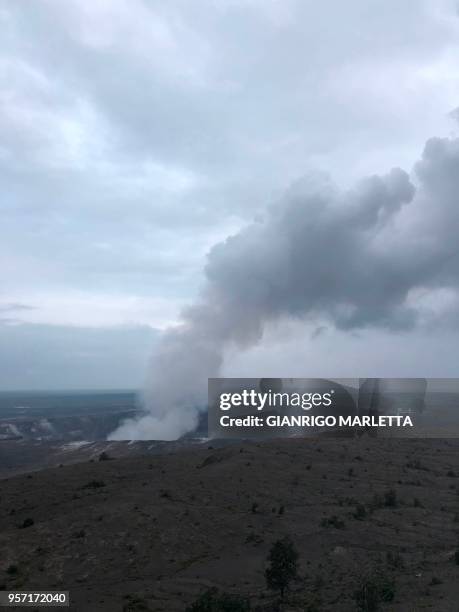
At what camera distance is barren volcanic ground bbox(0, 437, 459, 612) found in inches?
1050

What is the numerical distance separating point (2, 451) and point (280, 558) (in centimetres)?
9163

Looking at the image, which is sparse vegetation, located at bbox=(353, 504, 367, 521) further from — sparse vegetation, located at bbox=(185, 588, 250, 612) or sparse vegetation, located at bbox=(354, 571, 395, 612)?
sparse vegetation, located at bbox=(185, 588, 250, 612)

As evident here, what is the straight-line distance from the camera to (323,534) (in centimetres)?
3519

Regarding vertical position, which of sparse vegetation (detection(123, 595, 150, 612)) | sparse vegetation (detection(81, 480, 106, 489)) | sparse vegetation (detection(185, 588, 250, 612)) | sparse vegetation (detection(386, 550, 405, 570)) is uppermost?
sparse vegetation (detection(185, 588, 250, 612))

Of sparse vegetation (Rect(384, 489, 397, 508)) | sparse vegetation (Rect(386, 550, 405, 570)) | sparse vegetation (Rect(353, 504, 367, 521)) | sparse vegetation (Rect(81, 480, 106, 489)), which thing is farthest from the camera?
sparse vegetation (Rect(81, 480, 106, 489))

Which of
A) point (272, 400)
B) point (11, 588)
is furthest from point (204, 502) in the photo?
point (272, 400)

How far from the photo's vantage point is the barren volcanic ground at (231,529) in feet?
87.5

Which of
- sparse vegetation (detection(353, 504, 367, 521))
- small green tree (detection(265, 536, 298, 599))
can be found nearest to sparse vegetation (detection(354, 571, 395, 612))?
small green tree (detection(265, 536, 298, 599))

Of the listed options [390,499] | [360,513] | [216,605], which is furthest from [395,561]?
[390,499]

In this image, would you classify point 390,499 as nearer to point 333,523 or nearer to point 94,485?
point 333,523

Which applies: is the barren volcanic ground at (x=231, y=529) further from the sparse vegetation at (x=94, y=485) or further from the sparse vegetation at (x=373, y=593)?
the sparse vegetation at (x=373, y=593)

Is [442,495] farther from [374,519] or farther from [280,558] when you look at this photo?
[280,558]

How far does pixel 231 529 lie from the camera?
1432 inches

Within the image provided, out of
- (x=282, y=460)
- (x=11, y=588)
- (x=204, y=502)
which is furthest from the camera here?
(x=282, y=460)
